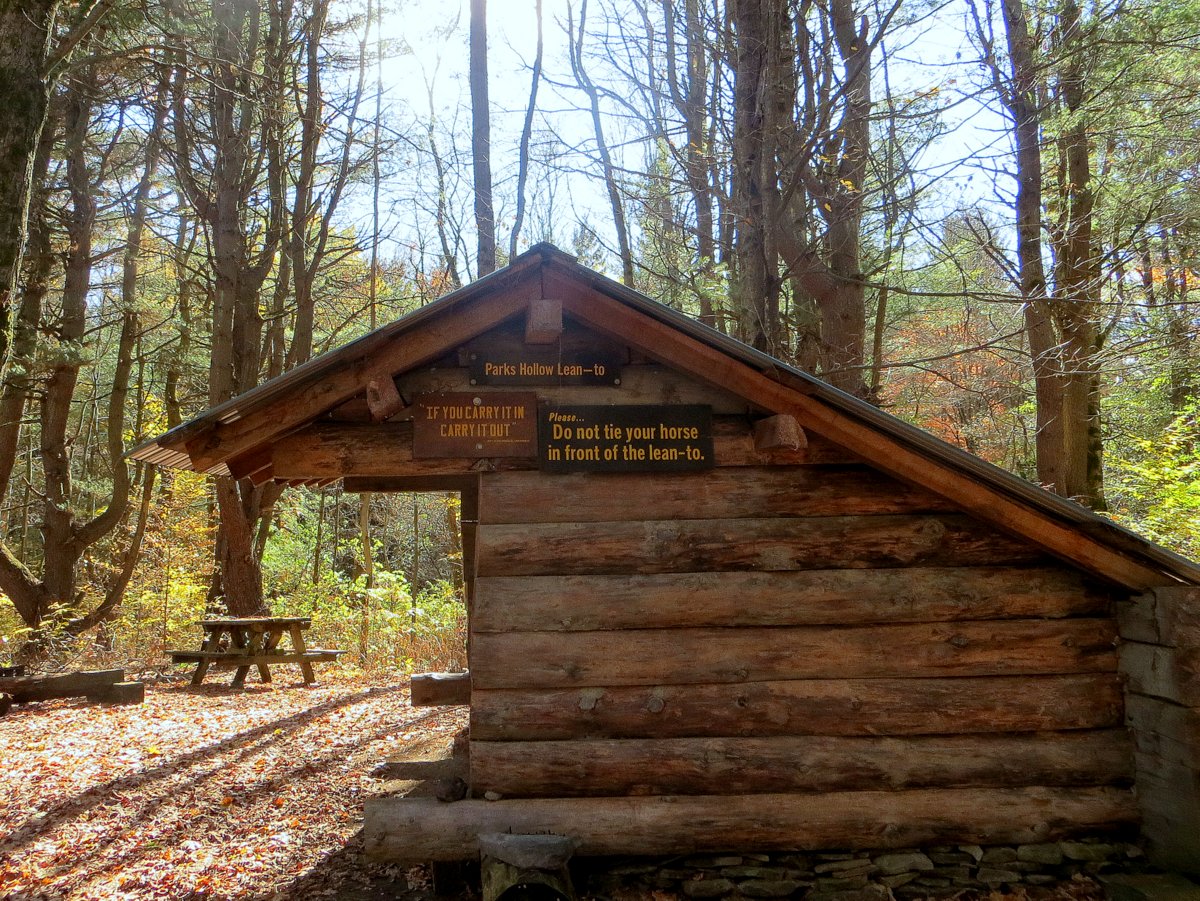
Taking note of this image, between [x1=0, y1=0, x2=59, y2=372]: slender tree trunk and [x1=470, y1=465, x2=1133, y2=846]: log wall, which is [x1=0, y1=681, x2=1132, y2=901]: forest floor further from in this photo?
[x1=0, y1=0, x2=59, y2=372]: slender tree trunk

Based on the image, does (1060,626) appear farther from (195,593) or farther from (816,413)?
(195,593)

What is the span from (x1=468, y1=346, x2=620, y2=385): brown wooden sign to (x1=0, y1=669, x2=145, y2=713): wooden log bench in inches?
284

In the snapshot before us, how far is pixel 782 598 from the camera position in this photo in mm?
5105

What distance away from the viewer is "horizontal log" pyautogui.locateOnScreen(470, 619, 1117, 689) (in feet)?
16.3

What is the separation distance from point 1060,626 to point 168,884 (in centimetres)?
585

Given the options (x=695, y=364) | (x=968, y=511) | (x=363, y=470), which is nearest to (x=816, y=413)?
(x=695, y=364)

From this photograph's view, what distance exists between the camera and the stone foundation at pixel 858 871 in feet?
15.4

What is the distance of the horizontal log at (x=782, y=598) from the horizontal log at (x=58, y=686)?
23.7ft

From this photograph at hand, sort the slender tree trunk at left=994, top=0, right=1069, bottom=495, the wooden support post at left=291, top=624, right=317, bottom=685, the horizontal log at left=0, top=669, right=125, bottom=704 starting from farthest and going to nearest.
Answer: the wooden support post at left=291, top=624, right=317, bottom=685 < the slender tree trunk at left=994, top=0, right=1069, bottom=495 < the horizontal log at left=0, top=669, right=125, bottom=704

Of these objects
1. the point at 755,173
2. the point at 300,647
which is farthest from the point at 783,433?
the point at 300,647

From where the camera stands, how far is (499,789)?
4824 mm

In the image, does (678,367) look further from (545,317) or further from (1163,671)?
(1163,671)

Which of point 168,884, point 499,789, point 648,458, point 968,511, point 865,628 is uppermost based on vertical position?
point 648,458

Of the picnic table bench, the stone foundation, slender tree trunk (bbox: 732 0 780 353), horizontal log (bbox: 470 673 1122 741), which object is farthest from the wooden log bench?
slender tree trunk (bbox: 732 0 780 353)
